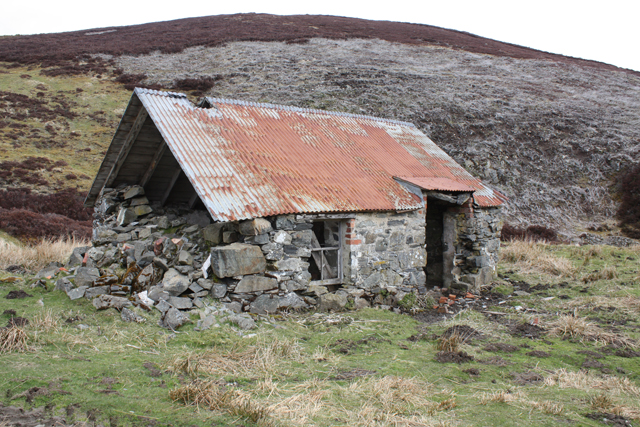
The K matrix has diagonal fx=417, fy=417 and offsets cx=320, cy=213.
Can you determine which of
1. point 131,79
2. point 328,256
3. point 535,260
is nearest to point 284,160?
point 328,256

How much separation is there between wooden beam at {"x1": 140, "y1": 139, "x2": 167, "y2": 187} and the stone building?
0.04 meters

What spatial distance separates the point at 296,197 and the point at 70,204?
48.8 feet

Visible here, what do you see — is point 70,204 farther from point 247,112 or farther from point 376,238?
point 376,238

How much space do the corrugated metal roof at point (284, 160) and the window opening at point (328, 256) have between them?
0.83m

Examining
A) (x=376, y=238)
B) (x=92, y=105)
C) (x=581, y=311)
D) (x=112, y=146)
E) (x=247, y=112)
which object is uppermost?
(x=92, y=105)

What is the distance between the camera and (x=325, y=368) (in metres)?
5.07

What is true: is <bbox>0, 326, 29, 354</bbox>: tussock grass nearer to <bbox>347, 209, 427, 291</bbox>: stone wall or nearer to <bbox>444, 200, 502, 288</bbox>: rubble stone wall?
<bbox>347, 209, 427, 291</bbox>: stone wall

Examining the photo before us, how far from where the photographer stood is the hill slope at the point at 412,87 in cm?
2244

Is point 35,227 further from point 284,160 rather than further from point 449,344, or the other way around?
point 449,344

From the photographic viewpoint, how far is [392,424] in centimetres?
370

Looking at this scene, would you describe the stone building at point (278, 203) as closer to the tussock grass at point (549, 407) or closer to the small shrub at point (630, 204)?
the tussock grass at point (549, 407)

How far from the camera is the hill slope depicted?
2244 cm

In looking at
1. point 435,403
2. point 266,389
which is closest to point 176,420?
point 266,389

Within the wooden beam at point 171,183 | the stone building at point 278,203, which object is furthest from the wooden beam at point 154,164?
the wooden beam at point 171,183
